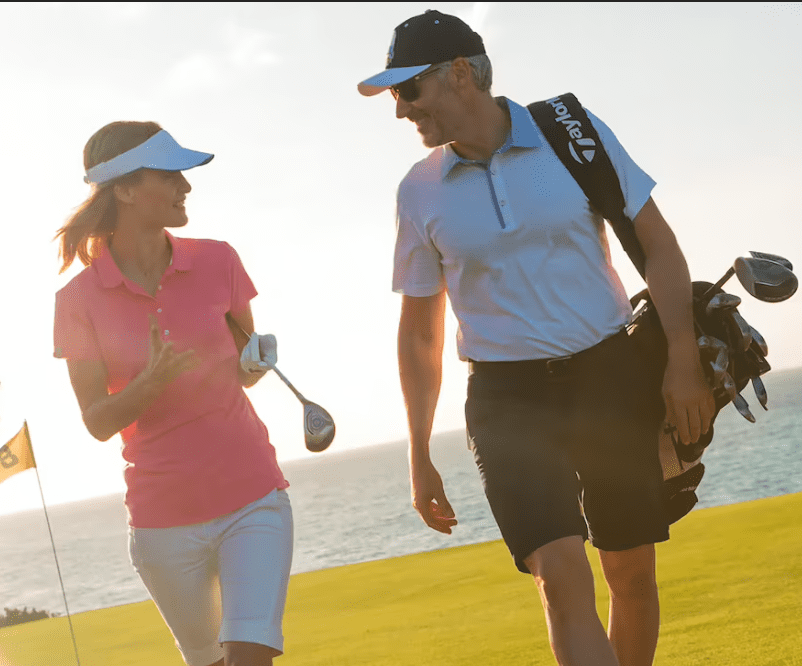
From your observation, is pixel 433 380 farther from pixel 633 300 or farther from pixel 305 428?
pixel 633 300

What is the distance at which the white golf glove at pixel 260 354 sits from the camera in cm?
285

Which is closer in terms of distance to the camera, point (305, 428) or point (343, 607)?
point (305, 428)

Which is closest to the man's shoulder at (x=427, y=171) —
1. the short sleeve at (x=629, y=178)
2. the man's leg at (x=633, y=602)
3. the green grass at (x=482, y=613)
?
the short sleeve at (x=629, y=178)

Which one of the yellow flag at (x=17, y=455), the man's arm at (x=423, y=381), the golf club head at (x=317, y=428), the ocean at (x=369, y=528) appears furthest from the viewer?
the ocean at (x=369, y=528)

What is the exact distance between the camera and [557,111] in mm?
2750

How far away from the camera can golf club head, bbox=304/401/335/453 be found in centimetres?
282

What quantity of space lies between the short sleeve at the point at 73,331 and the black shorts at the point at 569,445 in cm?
104

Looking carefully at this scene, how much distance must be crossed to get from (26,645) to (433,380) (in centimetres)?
901

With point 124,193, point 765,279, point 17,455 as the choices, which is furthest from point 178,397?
point 17,455

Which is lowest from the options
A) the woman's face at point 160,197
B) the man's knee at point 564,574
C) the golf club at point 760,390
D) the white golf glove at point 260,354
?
the man's knee at point 564,574

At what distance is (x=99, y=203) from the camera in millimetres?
3012

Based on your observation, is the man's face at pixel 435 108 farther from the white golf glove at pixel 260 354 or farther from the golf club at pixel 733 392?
the golf club at pixel 733 392

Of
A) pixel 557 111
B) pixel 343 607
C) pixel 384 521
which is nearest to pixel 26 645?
pixel 343 607

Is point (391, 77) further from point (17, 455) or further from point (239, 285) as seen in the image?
point (17, 455)
